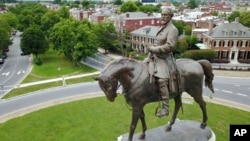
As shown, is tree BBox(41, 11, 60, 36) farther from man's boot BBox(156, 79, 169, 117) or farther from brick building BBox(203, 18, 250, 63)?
man's boot BBox(156, 79, 169, 117)

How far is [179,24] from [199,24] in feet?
37.2

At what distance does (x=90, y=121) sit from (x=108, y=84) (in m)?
10.2

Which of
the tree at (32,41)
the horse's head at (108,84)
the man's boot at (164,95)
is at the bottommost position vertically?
the tree at (32,41)

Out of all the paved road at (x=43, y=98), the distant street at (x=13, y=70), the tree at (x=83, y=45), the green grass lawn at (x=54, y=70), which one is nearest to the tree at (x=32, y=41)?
the distant street at (x=13, y=70)

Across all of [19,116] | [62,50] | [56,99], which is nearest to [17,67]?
[62,50]

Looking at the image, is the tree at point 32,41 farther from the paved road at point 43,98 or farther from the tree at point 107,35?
the paved road at point 43,98

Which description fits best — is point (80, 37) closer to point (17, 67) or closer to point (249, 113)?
point (17, 67)

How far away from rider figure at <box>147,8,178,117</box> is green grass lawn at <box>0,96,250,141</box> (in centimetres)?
733

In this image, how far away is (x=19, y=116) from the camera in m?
20.9

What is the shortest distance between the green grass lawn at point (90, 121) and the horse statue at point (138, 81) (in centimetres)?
598

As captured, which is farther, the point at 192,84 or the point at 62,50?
the point at 62,50

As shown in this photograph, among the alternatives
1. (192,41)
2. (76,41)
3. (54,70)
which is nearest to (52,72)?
(54,70)

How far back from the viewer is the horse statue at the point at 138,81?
995 centimetres

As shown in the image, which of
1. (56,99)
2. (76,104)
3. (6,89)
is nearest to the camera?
(76,104)
